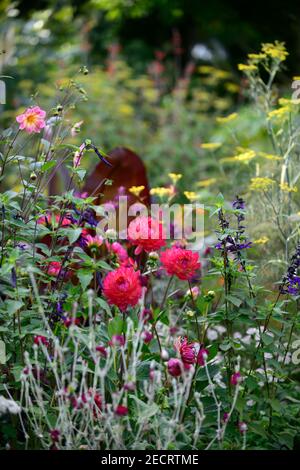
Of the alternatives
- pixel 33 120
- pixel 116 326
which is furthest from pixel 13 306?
pixel 33 120

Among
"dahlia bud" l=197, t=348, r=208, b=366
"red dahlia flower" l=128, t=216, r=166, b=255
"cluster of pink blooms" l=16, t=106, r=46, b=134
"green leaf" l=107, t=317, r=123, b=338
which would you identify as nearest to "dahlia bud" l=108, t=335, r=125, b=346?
"green leaf" l=107, t=317, r=123, b=338

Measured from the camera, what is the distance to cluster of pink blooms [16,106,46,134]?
222cm

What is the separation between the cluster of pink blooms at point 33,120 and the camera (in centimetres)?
222

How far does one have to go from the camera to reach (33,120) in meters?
2.23

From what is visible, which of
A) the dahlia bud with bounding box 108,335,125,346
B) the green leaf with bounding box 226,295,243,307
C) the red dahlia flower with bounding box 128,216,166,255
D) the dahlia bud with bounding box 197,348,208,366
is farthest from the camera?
the red dahlia flower with bounding box 128,216,166,255

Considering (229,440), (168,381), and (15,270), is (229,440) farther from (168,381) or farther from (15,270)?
(15,270)

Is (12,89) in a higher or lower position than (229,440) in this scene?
higher

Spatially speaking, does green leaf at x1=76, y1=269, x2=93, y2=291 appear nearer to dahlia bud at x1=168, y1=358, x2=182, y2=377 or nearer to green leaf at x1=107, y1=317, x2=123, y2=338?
green leaf at x1=107, y1=317, x2=123, y2=338

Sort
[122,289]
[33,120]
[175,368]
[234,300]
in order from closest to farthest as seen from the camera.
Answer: [175,368] < [122,289] < [234,300] < [33,120]

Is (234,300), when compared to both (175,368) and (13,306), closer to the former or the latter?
(175,368)

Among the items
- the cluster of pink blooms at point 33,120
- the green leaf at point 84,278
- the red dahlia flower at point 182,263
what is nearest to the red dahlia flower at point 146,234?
the red dahlia flower at point 182,263

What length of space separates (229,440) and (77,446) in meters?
0.48

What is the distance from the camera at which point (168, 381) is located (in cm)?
207
